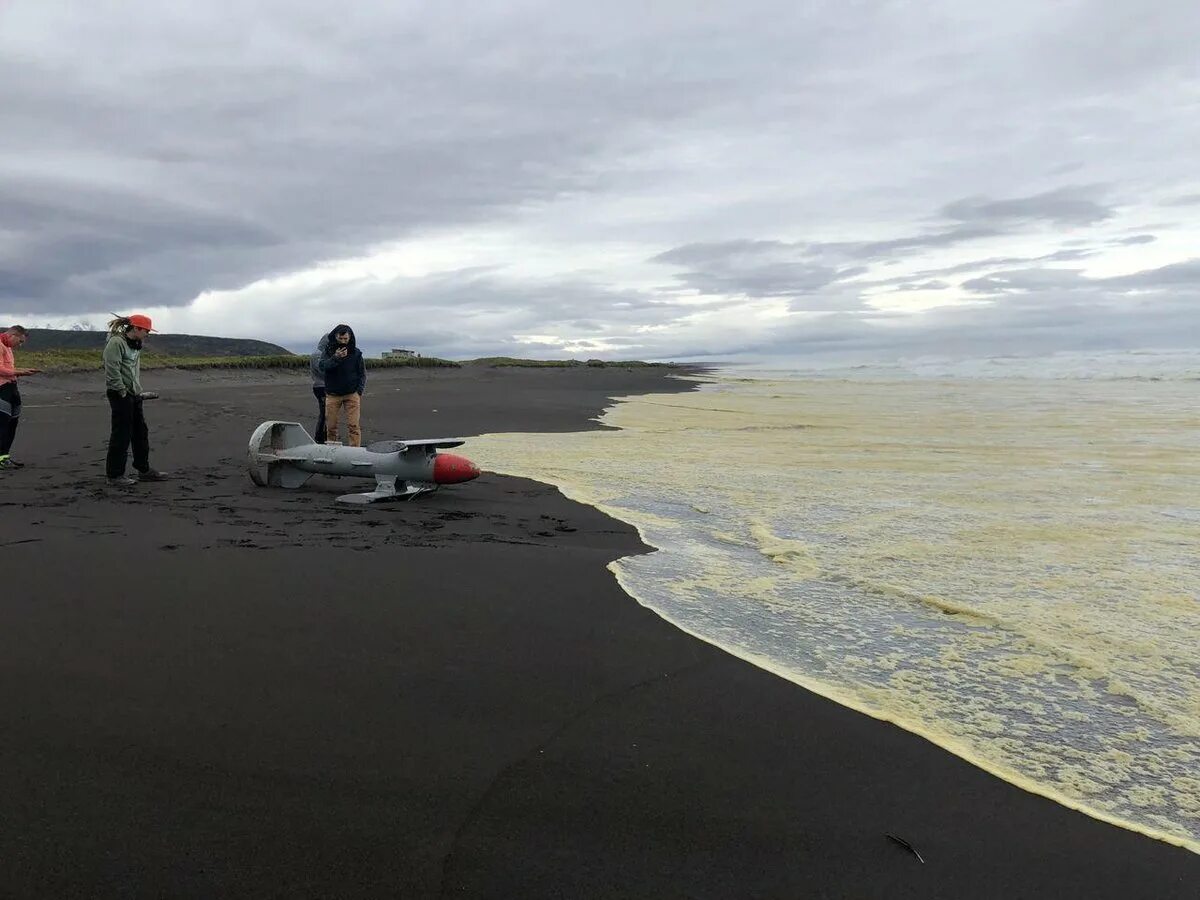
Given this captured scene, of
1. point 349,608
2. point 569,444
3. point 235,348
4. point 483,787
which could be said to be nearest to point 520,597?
point 349,608

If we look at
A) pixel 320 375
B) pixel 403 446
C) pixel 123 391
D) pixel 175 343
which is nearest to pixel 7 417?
pixel 123 391

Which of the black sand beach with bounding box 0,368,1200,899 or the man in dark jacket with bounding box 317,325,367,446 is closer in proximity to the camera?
the black sand beach with bounding box 0,368,1200,899

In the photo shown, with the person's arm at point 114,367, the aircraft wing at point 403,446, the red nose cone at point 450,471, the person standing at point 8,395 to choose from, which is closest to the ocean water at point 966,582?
the red nose cone at point 450,471

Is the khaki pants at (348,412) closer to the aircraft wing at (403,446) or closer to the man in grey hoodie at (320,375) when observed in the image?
the man in grey hoodie at (320,375)

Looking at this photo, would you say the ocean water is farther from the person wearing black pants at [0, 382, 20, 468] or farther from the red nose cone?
the person wearing black pants at [0, 382, 20, 468]

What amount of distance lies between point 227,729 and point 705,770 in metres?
1.81

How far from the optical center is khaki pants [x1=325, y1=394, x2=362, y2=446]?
1060 cm

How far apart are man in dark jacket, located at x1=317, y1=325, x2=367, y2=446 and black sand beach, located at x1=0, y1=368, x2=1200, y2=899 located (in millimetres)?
5411

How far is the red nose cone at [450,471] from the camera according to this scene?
26.4 ft

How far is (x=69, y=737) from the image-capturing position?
2.84 m

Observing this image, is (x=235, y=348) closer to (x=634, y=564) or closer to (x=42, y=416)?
(x=42, y=416)

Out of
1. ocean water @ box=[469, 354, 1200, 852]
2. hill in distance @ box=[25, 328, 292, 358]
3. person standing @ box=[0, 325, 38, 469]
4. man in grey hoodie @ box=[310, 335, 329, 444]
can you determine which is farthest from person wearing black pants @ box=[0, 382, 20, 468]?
hill in distance @ box=[25, 328, 292, 358]

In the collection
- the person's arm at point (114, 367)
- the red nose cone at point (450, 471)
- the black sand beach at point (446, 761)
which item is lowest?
the black sand beach at point (446, 761)

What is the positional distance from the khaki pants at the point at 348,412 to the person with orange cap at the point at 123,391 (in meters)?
2.32
